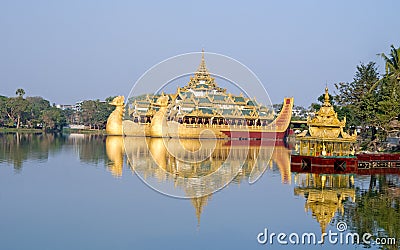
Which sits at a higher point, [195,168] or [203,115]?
[203,115]

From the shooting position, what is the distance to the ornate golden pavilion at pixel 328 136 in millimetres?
24031

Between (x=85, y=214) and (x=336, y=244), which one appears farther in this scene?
(x=85, y=214)

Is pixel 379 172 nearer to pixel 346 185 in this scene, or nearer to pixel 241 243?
pixel 346 185

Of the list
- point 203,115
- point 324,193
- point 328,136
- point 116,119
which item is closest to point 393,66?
point 328,136

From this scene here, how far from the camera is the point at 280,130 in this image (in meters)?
62.4

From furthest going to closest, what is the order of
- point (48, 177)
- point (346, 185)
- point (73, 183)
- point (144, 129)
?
point (144, 129)
point (48, 177)
point (73, 183)
point (346, 185)

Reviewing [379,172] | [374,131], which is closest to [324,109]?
[379,172]

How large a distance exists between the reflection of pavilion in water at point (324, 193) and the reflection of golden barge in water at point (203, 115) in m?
34.5

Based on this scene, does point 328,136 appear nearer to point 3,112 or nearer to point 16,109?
point 16,109

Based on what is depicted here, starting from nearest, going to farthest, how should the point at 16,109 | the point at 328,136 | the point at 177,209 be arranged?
the point at 177,209
the point at 328,136
the point at 16,109

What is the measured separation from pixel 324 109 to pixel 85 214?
13.5 meters

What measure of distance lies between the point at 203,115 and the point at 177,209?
140ft

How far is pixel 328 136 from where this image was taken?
2398 cm

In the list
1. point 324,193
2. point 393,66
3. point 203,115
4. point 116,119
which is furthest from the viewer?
point 116,119
